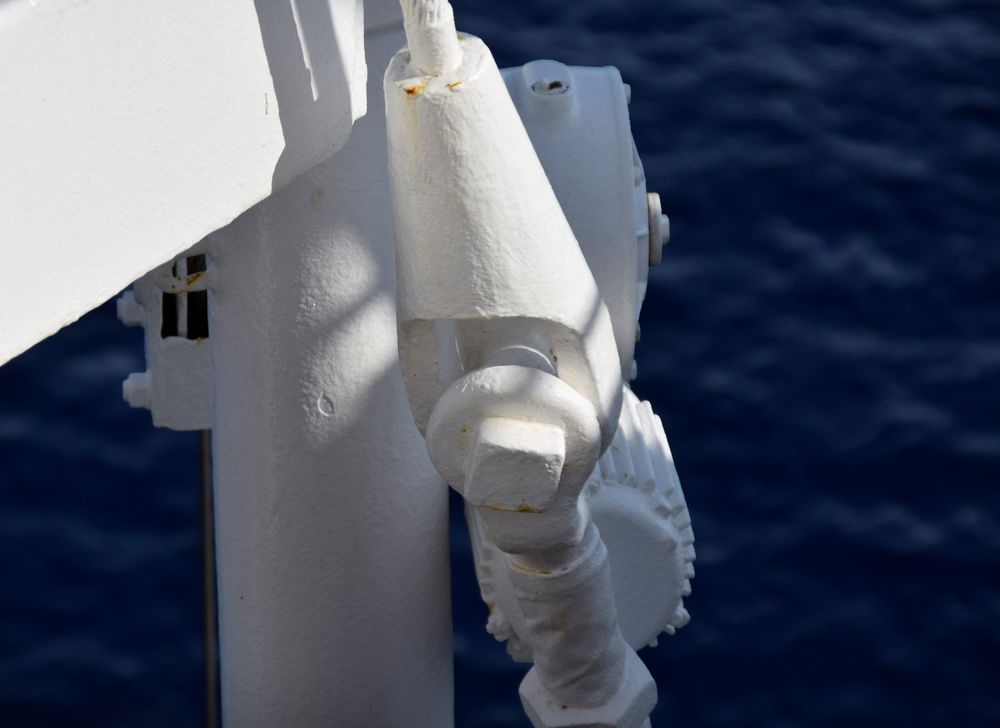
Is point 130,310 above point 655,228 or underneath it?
underneath

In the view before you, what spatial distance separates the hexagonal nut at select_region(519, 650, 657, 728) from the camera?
2.41 metres

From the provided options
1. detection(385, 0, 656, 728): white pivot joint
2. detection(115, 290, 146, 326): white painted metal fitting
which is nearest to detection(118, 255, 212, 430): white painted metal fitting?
detection(115, 290, 146, 326): white painted metal fitting

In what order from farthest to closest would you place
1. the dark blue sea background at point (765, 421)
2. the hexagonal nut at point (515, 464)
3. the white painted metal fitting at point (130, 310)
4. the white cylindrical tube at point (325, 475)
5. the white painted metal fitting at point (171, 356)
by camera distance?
1. the dark blue sea background at point (765, 421)
2. the white painted metal fitting at point (130, 310)
3. the white painted metal fitting at point (171, 356)
4. the white cylindrical tube at point (325, 475)
5. the hexagonal nut at point (515, 464)

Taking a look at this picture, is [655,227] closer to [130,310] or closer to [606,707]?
[606,707]

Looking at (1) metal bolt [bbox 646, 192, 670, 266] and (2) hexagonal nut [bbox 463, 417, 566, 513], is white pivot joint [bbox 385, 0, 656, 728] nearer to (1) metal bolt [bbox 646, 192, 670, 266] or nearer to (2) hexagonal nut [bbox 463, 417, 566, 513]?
(2) hexagonal nut [bbox 463, 417, 566, 513]

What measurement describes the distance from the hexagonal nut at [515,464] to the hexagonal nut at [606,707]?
48 cm

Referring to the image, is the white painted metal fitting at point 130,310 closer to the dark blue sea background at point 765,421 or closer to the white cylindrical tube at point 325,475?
the white cylindrical tube at point 325,475

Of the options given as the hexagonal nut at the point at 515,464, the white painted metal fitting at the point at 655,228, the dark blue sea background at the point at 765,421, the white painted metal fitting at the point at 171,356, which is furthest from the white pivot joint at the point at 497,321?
the dark blue sea background at the point at 765,421

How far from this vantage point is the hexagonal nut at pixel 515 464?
6.52 feet

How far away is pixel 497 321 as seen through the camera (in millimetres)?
2084

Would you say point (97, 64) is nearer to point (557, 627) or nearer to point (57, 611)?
point (557, 627)

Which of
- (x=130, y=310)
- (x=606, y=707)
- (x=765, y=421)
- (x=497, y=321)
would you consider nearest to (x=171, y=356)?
(x=130, y=310)

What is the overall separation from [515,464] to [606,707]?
0.56 meters

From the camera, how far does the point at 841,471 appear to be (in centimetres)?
478
